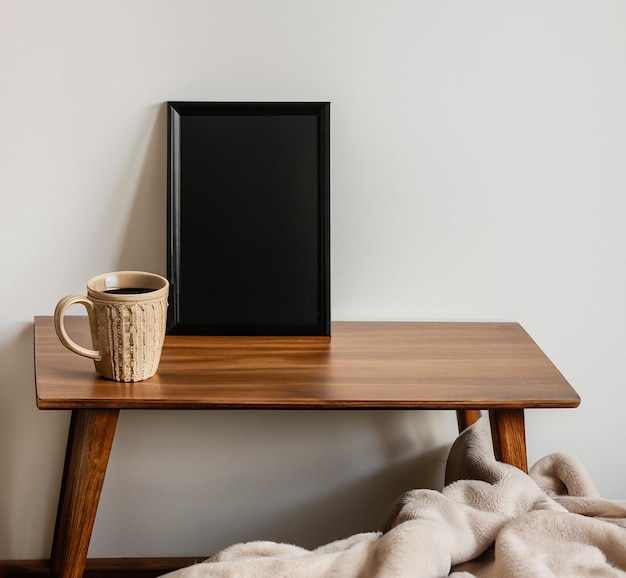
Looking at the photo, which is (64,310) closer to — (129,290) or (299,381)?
(129,290)

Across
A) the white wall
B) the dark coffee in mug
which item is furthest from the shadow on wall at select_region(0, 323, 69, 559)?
the dark coffee in mug

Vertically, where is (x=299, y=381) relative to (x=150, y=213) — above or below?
below

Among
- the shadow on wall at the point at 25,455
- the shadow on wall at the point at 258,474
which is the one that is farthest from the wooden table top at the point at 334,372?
the shadow on wall at the point at 258,474

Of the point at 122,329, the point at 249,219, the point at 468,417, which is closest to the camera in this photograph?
the point at 122,329

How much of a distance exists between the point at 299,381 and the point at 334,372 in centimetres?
6

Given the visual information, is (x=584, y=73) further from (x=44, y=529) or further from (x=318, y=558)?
(x=44, y=529)

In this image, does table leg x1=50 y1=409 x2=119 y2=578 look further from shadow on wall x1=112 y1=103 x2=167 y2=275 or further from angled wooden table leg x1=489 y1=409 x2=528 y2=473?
angled wooden table leg x1=489 y1=409 x2=528 y2=473

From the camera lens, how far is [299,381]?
49.2 inches

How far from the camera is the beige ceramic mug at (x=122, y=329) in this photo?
1.19 m

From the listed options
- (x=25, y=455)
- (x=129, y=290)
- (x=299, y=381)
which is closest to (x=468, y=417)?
(x=299, y=381)

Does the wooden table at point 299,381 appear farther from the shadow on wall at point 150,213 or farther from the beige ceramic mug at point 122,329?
the shadow on wall at point 150,213

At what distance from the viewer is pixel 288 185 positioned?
1436mm

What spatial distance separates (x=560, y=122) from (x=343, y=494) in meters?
0.75

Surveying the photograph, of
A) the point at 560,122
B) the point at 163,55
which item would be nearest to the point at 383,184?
the point at 560,122
